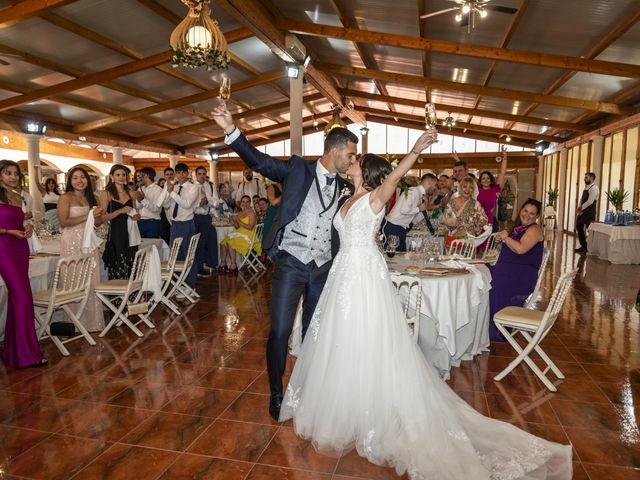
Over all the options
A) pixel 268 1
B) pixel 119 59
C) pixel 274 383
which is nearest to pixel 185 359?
pixel 274 383

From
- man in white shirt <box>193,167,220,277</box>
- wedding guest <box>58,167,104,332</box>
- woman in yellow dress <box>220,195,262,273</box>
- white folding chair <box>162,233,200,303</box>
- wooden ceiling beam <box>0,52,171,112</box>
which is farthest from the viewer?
wooden ceiling beam <box>0,52,171,112</box>

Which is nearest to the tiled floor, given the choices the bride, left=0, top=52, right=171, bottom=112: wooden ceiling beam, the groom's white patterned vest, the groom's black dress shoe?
the groom's black dress shoe

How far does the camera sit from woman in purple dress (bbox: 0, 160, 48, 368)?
355 centimetres

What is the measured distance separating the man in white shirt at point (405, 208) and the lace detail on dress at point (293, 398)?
3.47 meters

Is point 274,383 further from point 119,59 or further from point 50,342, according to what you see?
point 119,59

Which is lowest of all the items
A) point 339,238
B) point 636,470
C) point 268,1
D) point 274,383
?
point 636,470

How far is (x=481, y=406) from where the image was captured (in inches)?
119

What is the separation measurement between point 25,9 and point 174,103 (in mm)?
6827

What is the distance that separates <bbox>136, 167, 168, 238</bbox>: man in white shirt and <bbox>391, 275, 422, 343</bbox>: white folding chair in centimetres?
392

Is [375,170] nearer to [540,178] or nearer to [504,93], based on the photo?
[504,93]

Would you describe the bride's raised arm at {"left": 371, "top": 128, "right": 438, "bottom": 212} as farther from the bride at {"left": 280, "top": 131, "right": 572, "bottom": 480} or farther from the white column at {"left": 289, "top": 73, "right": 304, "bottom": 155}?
the white column at {"left": 289, "top": 73, "right": 304, "bottom": 155}

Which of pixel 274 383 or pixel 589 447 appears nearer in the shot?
pixel 589 447

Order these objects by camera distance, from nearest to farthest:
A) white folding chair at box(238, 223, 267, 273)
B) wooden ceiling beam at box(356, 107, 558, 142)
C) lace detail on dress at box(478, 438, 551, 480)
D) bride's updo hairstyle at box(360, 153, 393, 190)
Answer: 1. lace detail on dress at box(478, 438, 551, 480)
2. bride's updo hairstyle at box(360, 153, 393, 190)
3. white folding chair at box(238, 223, 267, 273)
4. wooden ceiling beam at box(356, 107, 558, 142)

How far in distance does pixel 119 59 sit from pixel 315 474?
9.15m
